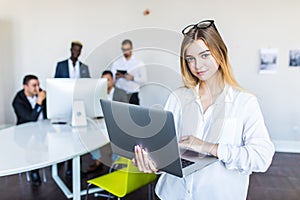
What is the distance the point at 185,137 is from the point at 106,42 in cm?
430

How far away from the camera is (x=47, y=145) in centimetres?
232

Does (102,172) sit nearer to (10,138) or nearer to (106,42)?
(10,138)

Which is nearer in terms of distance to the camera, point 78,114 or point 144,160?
point 144,160

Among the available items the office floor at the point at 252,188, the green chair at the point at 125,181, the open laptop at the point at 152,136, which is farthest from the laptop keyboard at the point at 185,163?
the office floor at the point at 252,188

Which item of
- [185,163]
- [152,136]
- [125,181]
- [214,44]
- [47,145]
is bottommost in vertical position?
[125,181]

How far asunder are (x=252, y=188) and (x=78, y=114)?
197 centimetres

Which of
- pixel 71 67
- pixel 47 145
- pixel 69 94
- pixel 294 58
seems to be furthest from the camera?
pixel 294 58

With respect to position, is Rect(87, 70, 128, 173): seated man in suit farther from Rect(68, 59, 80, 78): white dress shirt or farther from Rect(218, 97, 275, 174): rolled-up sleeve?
Rect(218, 97, 275, 174): rolled-up sleeve

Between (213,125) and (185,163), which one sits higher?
(213,125)

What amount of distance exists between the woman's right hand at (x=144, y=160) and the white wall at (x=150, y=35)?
3.24 meters

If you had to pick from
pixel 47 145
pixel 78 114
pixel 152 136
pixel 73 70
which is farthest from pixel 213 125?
pixel 73 70

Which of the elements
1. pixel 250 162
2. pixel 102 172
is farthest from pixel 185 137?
pixel 102 172

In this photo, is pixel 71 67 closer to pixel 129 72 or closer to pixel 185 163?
pixel 129 72

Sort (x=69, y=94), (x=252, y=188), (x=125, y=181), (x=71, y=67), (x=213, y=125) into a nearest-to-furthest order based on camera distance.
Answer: (x=213, y=125), (x=125, y=181), (x=69, y=94), (x=252, y=188), (x=71, y=67)
